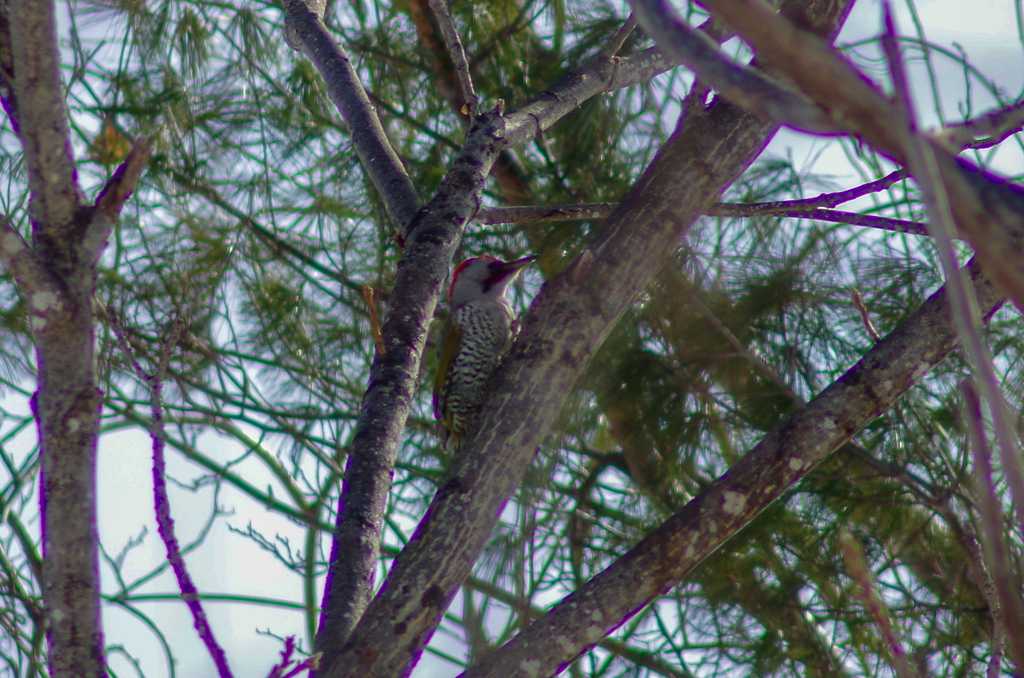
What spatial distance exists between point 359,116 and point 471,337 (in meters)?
1.13

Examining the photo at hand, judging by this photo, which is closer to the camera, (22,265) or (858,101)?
(858,101)

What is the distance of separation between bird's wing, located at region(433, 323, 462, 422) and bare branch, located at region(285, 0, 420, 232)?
3.23 feet

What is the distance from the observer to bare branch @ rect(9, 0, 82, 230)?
1345 mm

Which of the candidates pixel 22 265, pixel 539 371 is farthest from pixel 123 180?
pixel 539 371

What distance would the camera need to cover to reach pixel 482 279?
3.70 meters

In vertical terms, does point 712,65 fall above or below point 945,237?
above

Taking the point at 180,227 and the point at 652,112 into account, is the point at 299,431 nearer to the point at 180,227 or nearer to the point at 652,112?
the point at 180,227

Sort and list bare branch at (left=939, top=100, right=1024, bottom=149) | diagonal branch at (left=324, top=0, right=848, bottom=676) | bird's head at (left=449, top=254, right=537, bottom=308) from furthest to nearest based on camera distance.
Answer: bird's head at (left=449, top=254, right=537, bottom=308) → diagonal branch at (left=324, top=0, right=848, bottom=676) → bare branch at (left=939, top=100, right=1024, bottom=149)

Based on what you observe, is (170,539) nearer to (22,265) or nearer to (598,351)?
(22,265)

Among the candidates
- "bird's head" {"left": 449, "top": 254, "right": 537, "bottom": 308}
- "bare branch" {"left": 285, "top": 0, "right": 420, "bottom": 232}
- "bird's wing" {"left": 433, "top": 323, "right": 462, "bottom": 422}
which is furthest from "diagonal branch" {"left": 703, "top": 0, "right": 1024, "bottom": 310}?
"bird's head" {"left": 449, "top": 254, "right": 537, "bottom": 308}

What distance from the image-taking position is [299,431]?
3.90 meters

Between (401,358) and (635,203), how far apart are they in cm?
50

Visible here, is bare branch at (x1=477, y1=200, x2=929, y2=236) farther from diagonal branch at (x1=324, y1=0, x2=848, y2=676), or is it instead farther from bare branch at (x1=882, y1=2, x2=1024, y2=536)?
bare branch at (x1=882, y1=2, x2=1024, y2=536)

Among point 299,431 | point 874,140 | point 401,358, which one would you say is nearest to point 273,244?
point 299,431
